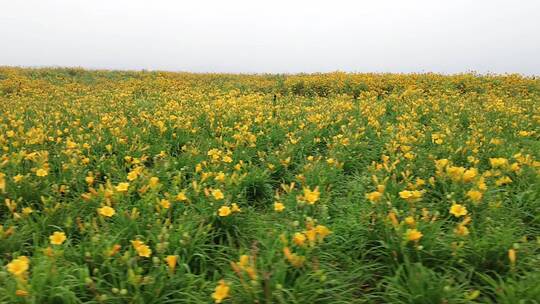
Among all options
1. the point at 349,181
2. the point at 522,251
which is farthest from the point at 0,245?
the point at 522,251

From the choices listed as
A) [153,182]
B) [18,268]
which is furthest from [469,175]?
[18,268]

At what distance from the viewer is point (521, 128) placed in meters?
5.80

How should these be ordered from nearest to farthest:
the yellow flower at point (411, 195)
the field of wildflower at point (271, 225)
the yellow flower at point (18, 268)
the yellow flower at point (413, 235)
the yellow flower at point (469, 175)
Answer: the yellow flower at point (18, 268), the field of wildflower at point (271, 225), the yellow flower at point (413, 235), the yellow flower at point (411, 195), the yellow flower at point (469, 175)

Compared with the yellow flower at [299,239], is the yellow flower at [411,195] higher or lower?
higher

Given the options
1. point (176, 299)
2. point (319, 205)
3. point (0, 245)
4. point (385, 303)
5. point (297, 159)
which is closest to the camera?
point (176, 299)

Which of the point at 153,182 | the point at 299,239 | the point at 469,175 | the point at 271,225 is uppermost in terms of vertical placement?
the point at 469,175

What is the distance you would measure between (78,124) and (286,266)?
5.01m

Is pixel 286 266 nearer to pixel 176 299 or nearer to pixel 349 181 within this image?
pixel 176 299

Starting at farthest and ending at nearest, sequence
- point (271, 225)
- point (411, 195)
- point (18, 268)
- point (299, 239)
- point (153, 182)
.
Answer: point (153, 182)
point (271, 225)
point (411, 195)
point (299, 239)
point (18, 268)

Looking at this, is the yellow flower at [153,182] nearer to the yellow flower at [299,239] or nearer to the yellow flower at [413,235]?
the yellow flower at [299,239]

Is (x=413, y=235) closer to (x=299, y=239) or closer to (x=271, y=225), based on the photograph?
(x=299, y=239)

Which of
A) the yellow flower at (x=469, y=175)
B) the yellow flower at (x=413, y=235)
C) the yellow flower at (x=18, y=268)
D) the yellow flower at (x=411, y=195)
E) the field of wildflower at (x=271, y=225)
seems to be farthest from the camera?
the yellow flower at (x=469, y=175)

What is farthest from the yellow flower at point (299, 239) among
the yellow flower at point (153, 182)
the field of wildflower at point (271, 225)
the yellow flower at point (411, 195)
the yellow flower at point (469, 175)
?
the yellow flower at point (469, 175)

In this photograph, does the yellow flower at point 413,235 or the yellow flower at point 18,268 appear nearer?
the yellow flower at point 18,268
